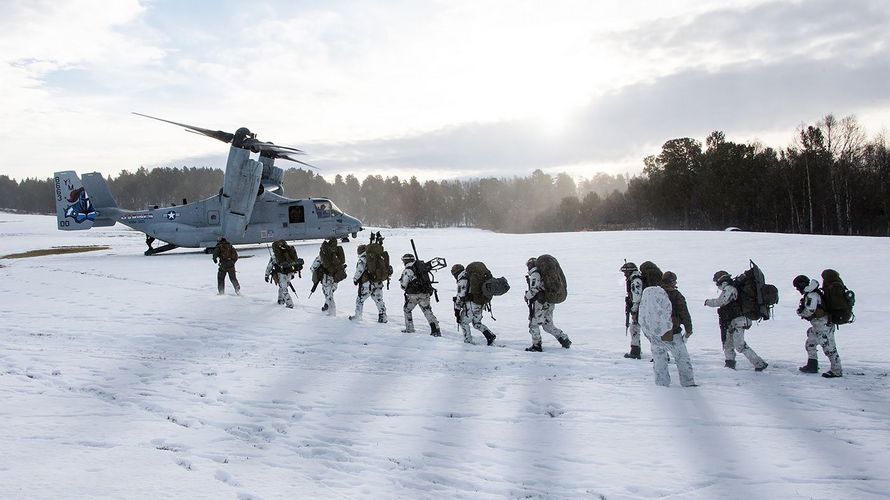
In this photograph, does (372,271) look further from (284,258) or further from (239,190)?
(239,190)

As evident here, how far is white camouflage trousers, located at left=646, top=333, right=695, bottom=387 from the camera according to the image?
8.12 metres

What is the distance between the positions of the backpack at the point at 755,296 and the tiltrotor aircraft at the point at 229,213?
22157mm

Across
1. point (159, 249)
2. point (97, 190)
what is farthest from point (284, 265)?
point (97, 190)

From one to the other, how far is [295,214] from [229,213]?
129 inches

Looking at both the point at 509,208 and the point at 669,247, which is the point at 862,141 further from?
the point at 509,208

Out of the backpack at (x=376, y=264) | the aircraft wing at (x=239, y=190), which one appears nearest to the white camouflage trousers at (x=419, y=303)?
the backpack at (x=376, y=264)

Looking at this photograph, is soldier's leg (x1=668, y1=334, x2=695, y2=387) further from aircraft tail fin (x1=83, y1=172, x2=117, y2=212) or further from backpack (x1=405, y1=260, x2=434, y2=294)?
aircraft tail fin (x1=83, y1=172, x2=117, y2=212)

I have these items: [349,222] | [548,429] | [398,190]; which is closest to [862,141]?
[349,222]

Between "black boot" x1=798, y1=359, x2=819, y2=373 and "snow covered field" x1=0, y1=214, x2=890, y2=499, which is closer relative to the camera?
"snow covered field" x1=0, y1=214, x2=890, y2=499

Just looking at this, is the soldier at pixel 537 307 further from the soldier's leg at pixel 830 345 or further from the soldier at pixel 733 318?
the soldier's leg at pixel 830 345

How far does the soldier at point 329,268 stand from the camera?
553 inches

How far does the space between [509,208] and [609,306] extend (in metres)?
88.8

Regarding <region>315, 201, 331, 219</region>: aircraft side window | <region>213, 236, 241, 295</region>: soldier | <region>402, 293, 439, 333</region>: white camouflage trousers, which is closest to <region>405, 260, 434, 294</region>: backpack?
<region>402, 293, 439, 333</region>: white camouflage trousers

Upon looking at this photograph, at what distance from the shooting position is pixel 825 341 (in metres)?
8.72
